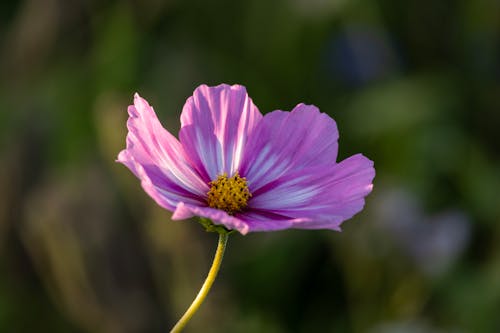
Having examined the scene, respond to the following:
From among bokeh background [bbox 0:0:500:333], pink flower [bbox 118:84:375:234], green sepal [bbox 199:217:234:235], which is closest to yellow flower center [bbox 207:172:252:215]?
pink flower [bbox 118:84:375:234]

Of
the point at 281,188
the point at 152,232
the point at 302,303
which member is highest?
the point at 281,188

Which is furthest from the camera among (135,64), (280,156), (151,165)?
(135,64)

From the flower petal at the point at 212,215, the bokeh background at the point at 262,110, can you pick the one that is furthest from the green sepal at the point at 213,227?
the bokeh background at the point at 262,110

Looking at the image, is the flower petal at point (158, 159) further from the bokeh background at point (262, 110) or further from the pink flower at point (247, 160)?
the bokeh background at point (262, 110)

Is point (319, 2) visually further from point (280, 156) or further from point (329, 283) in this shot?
point (280, 156)

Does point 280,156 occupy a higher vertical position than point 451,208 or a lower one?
higher

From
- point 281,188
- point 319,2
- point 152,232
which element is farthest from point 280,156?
point 319,2

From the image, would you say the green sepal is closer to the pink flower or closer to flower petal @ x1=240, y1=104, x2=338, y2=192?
the pink flower
